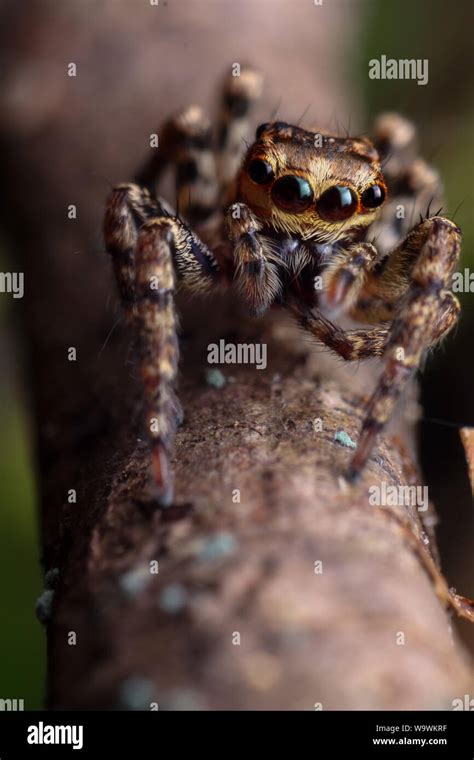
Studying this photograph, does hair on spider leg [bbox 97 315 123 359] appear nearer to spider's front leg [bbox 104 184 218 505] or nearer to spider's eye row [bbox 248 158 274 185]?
spider's front leg [bbox 104 184 218 505]

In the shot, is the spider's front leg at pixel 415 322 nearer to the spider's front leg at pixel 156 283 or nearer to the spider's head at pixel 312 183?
the spider's head at pixel 312 183

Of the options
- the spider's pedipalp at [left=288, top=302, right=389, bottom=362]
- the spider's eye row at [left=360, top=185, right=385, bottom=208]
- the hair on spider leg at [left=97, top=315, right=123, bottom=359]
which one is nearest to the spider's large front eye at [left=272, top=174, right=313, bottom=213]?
the spider's eye row at [left=360, top=185, right=385, bottom=208]

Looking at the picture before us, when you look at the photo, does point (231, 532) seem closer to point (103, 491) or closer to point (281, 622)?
point (281, 622)

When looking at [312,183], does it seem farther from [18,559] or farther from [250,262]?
[18,559]

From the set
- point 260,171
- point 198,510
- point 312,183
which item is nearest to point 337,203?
point 312,183

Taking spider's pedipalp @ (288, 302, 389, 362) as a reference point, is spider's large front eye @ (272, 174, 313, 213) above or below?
above

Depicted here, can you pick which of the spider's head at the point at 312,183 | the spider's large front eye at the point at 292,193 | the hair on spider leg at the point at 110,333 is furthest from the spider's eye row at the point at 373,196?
the hair on spider leg at the point at 110,333

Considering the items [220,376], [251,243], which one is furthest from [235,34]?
[220,376]
